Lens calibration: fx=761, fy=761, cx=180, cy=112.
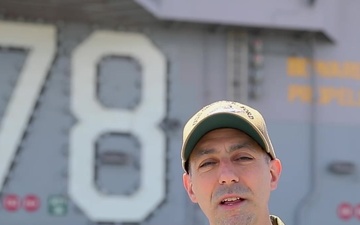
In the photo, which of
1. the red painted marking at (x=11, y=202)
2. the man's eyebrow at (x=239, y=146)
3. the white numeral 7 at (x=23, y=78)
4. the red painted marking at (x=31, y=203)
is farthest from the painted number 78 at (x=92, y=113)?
the man's eyebrow at (x=239, y=146)

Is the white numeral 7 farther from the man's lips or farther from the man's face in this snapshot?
the man's lips

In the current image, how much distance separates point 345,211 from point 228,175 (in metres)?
6.96

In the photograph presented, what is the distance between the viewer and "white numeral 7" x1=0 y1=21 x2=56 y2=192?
23.7 ft

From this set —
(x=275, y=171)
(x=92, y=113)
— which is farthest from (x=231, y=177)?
(x=92, y=113)

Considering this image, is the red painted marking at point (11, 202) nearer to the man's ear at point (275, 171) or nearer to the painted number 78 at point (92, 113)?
the painted number 78 at point (92, 113)

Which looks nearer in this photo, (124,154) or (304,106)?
(124,154)

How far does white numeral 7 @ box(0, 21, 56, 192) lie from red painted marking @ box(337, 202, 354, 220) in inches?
133

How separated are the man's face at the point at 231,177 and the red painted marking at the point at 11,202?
5954 mm

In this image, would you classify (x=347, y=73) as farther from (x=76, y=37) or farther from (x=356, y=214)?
(x=76, y=37)

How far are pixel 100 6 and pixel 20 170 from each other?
1754mm

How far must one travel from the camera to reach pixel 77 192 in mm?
7348

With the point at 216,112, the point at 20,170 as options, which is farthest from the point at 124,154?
the point at 216,112

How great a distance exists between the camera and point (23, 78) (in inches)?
287

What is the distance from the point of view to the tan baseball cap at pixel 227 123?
139cm
